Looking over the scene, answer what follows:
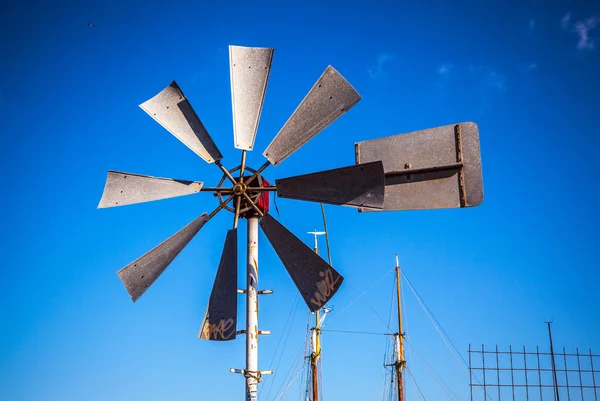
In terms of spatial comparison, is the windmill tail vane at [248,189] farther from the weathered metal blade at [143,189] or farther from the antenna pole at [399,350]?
the antenna pole at [399,350]

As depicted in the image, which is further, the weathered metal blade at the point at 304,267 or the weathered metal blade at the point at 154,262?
the weathered metal blade at the point at 154,262

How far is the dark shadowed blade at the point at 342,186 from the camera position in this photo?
5.85m

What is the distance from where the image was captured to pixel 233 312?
6.45 meters

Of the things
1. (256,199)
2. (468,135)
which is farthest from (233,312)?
(468,135)

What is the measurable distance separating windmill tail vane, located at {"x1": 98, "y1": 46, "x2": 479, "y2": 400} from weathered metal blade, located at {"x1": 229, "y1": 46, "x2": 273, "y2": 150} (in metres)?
0.01

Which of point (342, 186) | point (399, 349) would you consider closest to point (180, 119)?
point (342, 186)

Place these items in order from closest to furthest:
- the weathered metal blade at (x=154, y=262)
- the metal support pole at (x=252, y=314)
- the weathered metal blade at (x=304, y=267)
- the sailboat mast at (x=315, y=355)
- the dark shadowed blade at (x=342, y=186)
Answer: the dark shadowed blade at (x=342, y=186) < the weathered metal blade at (x=304, y=267) < the metal support pole at (x=252, y=314) < the weathered metal blade at (x=154, y=262) < the sailboat mast at (x=315, y=355)

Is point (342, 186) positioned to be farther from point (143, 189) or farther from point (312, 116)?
point (143, 189)

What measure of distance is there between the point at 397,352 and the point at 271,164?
3336 centimetres

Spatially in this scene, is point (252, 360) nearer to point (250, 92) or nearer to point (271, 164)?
point (271, 164)

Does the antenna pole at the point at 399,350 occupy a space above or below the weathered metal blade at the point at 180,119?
above

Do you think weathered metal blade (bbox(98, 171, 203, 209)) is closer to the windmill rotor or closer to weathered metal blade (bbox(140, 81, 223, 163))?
the windmill rotor

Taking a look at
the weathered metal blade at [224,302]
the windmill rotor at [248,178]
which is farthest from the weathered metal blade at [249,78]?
the weathered metal blade at [224,302]

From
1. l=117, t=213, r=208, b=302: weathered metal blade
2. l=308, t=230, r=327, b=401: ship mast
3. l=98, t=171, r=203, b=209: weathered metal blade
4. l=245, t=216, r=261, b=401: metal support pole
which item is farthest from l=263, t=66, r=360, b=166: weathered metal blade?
l=308, t=230, r=327, b=401: ship mast
